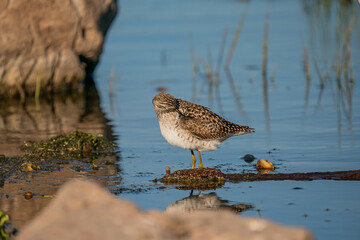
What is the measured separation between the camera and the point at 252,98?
15.9 m

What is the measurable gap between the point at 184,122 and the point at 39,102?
23.2 ft

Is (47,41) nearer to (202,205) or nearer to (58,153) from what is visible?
(58,153)

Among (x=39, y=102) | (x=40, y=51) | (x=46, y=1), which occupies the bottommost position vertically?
(x=39, y=102)

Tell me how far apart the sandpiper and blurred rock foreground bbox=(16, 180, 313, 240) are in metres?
4.57

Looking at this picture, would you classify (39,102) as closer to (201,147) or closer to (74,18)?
(74,18)

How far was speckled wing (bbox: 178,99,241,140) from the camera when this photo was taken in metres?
10.3

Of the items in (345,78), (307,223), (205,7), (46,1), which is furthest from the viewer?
(205,7)

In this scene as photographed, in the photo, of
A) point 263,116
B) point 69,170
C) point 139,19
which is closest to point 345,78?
point 263,116

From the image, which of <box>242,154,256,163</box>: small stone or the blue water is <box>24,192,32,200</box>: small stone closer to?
A: the blue water

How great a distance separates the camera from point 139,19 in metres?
26.3

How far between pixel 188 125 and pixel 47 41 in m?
7.11

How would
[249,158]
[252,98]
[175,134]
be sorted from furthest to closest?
1. [252,98]
2. [249,158]
3. [175,134]

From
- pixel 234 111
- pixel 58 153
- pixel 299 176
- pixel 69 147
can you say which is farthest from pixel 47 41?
pixel 299 176

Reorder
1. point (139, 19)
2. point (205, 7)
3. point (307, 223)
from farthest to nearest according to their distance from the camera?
1. point (205, 7)
2. point (139, 19)
3. point (307, 223)
